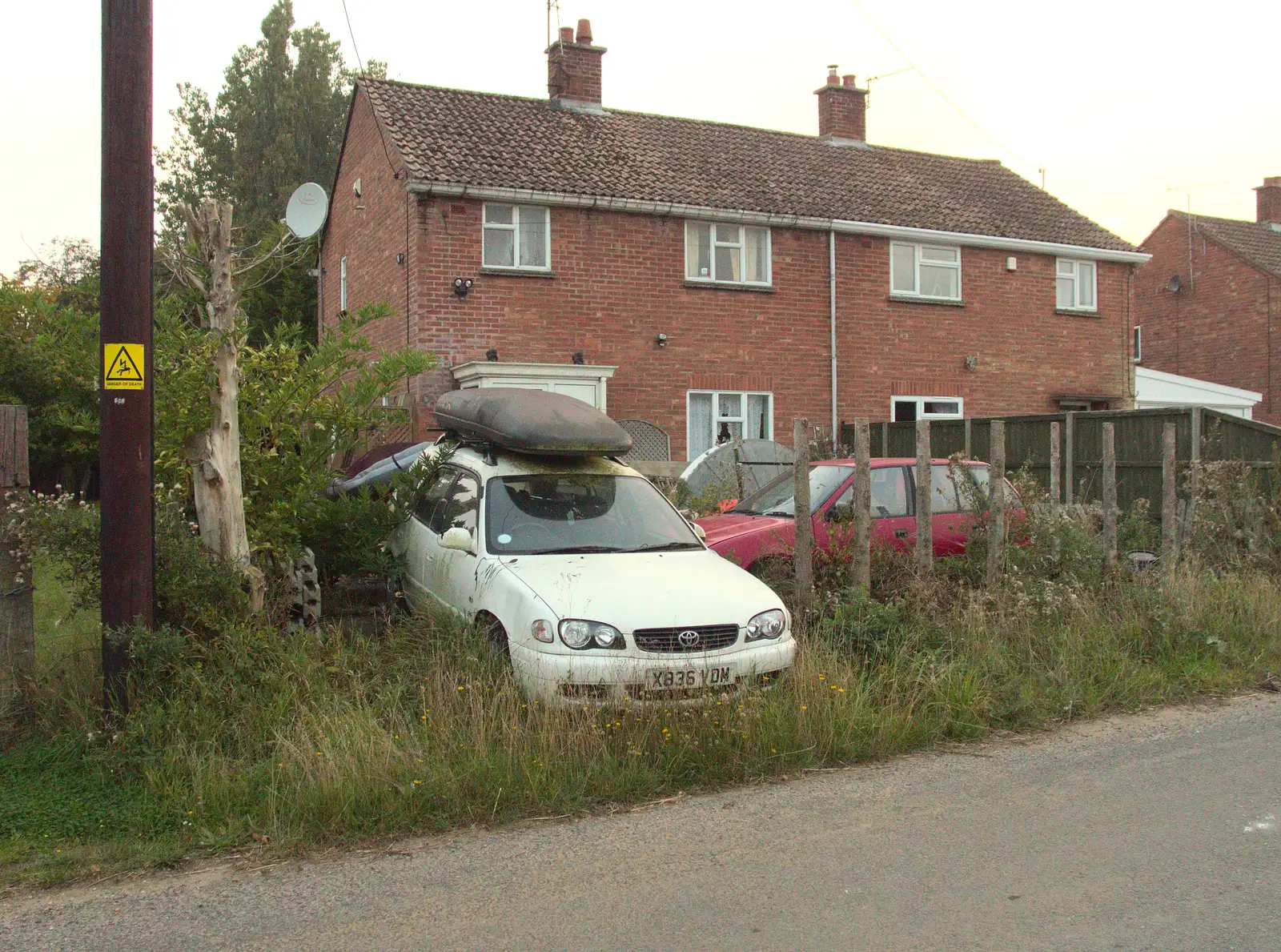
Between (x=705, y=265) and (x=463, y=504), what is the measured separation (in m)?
12.3

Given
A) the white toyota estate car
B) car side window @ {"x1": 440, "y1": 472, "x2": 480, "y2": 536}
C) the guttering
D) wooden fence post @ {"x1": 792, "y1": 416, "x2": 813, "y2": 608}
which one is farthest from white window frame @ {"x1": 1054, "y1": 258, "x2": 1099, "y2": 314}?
car side window @ {"x1": 440, "y1": 472, "x2": 480, "y2": 536}

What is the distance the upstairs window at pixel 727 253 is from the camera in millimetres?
19328

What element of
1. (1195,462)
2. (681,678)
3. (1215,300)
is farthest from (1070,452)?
(1215,300)

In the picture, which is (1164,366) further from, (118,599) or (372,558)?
(118,599)

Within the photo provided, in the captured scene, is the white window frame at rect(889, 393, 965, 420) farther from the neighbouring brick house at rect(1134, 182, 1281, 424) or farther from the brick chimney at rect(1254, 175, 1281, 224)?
the brick chimney at rect(1254, 175, 1281, 224)

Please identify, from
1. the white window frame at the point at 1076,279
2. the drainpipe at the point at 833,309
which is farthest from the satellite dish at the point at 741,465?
the white window frame at the point at 1076,279

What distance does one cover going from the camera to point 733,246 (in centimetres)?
1966

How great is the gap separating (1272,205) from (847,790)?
3650 cm

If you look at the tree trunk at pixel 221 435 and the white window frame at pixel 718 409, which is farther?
the white window frame at pixel 718 409

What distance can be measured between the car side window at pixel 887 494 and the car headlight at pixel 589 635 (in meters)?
4.20

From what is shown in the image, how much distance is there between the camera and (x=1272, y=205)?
3550 cm

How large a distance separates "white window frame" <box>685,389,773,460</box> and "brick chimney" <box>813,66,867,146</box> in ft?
24.3

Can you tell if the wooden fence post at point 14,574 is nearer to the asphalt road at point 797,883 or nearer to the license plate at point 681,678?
the asphalt road at point 797,883

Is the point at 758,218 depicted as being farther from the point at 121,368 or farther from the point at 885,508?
the point at 121,368
